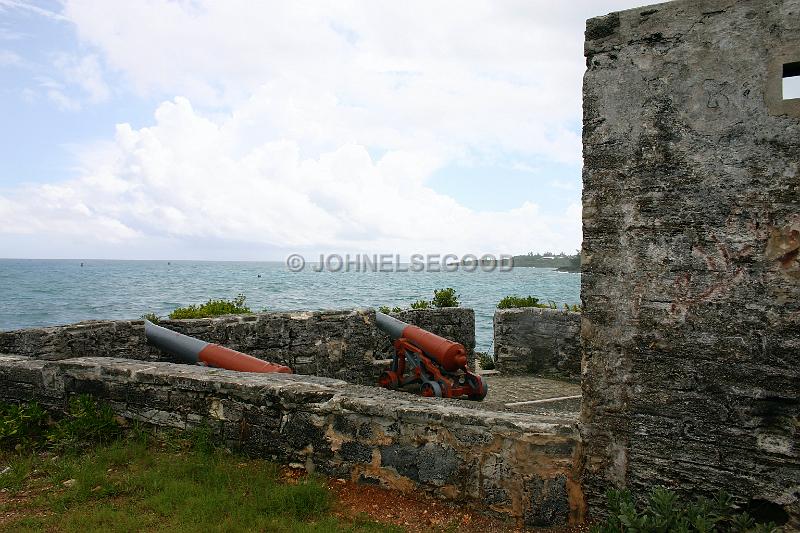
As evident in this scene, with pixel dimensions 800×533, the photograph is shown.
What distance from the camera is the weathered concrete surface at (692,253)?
366 centimetres

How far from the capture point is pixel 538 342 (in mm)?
11688

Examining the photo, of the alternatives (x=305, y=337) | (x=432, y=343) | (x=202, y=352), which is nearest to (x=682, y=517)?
(x=432, y=343)

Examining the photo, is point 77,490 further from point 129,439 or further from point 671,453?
point 671,453

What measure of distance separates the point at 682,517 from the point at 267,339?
6.87 m

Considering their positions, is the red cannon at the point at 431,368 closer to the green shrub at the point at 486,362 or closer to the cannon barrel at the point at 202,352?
the cannon barrel at the point at 202,352

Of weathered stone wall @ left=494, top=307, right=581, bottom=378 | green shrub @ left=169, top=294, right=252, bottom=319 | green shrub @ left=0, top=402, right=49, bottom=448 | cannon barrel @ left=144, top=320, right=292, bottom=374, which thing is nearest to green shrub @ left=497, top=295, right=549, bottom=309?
weathered stone wall @ left=494, top=307, right=581, bottom=378

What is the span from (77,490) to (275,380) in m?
1.80

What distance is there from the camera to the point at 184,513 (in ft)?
13.8

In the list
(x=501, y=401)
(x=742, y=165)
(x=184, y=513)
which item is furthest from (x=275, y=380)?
(x=501, y=401)

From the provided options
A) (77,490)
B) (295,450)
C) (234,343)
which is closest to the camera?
(77,490)

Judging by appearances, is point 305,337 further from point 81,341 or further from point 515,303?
point 515,303

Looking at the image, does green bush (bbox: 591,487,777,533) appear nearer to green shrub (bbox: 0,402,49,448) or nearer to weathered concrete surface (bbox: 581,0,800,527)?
weathered concrete surface (bbox: 581,0,800,527)

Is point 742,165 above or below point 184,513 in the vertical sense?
above

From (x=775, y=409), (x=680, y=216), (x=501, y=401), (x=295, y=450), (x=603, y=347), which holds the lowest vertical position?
(x=501, y=401)
